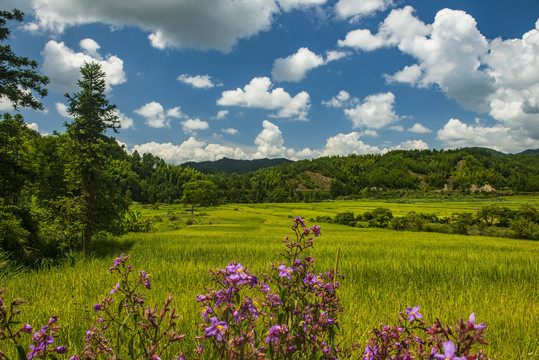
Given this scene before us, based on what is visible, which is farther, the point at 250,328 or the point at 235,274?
the point at 250,328

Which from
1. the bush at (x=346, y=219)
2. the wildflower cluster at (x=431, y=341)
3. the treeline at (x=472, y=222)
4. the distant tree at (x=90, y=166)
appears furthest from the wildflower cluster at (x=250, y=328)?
the bush at (x=346, y=219)

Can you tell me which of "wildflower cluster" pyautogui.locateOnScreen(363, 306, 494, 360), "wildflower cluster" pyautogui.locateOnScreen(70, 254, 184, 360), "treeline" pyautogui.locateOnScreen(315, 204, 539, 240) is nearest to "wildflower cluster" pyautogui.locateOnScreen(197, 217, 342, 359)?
"wildflower cluster" pyautogui.locateOnScreen(70, 254, 184, 360)

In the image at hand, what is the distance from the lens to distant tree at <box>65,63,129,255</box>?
9.63m

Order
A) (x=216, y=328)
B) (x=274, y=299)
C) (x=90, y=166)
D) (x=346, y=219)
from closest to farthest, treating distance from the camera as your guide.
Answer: (x=216, y=328)
(x=274, y=299)
(x=90, y=166)
(x=346, y=219)

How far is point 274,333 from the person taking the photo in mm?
1257

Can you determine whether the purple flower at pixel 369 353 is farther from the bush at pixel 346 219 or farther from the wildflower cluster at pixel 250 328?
the bush at pixel 346 219

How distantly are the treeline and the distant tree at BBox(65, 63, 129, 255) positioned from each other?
42.7 m

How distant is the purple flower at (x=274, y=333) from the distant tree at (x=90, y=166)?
35.5 ft

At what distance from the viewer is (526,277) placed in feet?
20.9

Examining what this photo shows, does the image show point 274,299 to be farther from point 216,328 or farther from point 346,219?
point 346,219

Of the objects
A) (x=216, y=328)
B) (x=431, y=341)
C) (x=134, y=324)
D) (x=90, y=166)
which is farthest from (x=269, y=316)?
(x=90, y=166)

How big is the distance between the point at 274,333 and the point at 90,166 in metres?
11.2

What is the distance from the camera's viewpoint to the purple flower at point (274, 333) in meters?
1.23

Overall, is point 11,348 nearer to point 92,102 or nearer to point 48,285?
point 48,285
